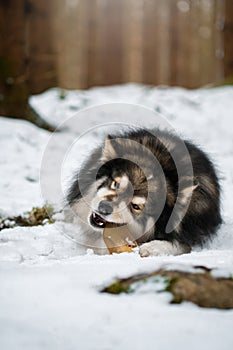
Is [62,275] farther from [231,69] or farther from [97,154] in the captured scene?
[231,69]

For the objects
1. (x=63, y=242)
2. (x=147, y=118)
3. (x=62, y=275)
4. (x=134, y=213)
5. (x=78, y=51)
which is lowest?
(x=78, y=51)

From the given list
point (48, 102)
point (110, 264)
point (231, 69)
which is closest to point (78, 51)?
point (231, 69)

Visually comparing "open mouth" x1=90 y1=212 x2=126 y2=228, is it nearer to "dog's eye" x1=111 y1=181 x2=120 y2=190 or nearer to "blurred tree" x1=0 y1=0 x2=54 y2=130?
"dog's eye" x1=111 y1=181 x2=120 y2=190

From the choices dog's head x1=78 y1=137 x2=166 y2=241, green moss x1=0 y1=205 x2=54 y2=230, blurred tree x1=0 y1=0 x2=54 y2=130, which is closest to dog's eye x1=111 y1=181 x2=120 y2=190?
dog's head x1=78 y1=137 x2=166 y2=241

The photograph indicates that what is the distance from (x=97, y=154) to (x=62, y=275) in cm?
187

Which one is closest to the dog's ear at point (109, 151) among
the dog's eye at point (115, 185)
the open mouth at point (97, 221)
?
the dog's eye at point (115, 185)

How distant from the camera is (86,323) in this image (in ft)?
7.05

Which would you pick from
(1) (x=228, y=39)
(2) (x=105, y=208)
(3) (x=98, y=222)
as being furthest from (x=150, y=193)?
(1) (x=228, y=39)

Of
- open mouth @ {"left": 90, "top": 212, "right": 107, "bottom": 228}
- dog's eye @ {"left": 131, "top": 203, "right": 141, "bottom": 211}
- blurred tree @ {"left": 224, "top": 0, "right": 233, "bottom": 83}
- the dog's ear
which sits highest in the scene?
the dog's ear

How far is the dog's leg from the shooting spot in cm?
346

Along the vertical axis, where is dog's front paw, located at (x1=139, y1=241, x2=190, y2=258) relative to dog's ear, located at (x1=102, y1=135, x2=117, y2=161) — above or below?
below

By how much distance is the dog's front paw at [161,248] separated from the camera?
3455 mm

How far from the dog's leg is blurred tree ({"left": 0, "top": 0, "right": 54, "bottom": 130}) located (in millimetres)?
4377

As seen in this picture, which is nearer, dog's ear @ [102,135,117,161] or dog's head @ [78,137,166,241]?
dog's head @ [78,137,166,241]
